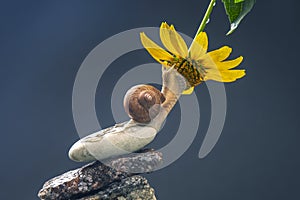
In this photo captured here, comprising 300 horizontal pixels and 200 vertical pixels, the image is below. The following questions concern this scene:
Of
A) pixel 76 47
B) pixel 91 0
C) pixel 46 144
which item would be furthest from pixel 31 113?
pixel 91 0

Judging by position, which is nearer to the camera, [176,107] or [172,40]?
[172,40]

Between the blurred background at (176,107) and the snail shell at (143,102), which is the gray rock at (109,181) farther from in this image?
the blurred background at (176,107)

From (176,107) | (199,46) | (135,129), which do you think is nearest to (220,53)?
(199,46)

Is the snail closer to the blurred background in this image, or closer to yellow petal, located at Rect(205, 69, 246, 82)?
yellow petal, located at Rect(205, 69, 246, 82)

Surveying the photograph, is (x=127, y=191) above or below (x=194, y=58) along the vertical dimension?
below

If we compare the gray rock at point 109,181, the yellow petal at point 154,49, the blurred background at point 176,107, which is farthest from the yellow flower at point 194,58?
the blurred background at point 176,107

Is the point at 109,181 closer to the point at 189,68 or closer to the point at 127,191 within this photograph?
the point at 127,191
